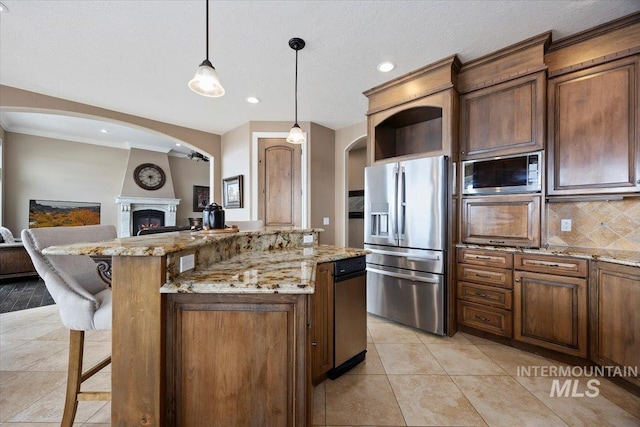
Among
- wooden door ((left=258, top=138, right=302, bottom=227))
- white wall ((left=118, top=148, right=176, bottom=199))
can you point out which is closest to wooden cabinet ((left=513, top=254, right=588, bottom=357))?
wooden door ((left=258, top=138, right=302, bottom=227))

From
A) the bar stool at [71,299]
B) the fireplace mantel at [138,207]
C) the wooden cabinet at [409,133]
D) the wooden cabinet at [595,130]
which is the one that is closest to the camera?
the bar stool at [71,299]

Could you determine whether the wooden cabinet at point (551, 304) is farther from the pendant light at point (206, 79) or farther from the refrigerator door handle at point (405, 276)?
the pendant light at point (206, 79)

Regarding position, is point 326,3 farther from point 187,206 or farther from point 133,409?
point 187,206

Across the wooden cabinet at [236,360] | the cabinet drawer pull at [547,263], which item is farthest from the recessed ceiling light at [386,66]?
the wooden cabinet at [236,360]

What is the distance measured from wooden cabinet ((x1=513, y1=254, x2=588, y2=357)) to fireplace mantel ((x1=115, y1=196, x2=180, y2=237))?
749cm

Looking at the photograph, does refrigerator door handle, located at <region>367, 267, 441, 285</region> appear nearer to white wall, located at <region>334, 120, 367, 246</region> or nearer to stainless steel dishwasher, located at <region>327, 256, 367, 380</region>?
stainless steel dishwasher, located at <region>327, 256, 367, 380</region>

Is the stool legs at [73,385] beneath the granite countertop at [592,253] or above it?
beneath

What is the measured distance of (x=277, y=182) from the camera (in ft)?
13.9

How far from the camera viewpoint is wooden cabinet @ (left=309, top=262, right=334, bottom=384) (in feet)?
5.52

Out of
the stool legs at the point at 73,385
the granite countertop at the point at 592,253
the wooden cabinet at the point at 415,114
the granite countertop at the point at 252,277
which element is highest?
the wooden cabinet at the point at 415,114

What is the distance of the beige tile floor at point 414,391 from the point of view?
153 cm

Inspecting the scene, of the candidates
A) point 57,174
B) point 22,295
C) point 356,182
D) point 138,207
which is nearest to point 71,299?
point 22,295

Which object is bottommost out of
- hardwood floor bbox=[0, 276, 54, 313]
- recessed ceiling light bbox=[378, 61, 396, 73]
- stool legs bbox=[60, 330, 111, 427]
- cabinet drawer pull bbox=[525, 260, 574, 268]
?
hardwood floor bbox=[0, 276, 54, 313]

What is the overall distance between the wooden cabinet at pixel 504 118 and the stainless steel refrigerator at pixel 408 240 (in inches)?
15.2
